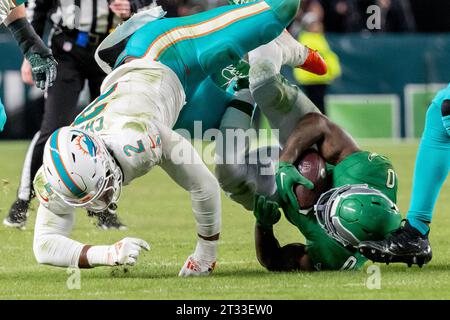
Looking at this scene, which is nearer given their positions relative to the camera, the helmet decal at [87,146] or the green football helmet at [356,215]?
the helmet decal at [87,146]

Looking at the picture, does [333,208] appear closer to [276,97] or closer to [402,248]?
[402,248]

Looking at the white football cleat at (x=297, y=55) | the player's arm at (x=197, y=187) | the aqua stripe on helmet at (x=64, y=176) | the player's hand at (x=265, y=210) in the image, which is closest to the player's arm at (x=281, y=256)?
the player's hand at (x=265, y=210)

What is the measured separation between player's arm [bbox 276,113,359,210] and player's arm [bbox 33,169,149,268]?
89 centimetres

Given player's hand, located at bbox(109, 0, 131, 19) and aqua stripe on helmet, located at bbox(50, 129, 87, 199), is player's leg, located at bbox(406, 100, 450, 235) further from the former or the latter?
player's hand, located at bbox(109, 0, 131, 19)

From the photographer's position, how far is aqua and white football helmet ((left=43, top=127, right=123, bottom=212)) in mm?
4977

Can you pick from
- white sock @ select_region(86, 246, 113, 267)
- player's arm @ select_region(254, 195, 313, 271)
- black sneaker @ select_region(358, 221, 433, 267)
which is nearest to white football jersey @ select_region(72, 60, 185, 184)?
white sock @ select_region(86, 246, 113, 267)

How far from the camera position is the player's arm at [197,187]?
529cm

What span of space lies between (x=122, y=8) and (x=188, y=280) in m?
2.89

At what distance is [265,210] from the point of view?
17.8 ft

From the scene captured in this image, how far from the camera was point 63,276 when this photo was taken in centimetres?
562

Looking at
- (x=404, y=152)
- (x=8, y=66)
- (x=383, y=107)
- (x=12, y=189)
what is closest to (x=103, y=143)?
(x=12, y=189)

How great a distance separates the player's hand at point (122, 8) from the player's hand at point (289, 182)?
2457 mm

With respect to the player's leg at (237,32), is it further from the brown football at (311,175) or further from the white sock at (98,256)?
the white sock at (98,256)
